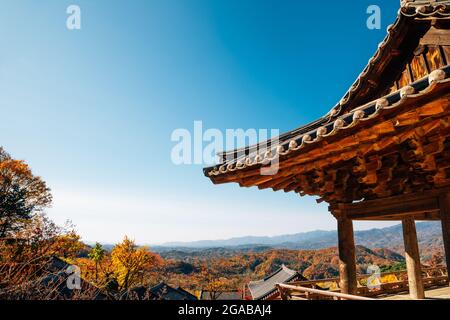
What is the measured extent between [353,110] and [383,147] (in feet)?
3.10

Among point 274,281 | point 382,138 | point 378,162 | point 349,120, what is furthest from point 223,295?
point 349,120

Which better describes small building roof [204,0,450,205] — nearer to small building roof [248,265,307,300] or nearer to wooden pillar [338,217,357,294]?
wooden pillar [338,217,357,294]

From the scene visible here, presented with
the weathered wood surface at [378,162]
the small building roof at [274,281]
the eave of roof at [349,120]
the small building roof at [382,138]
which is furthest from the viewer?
the small building roof at [274,281]

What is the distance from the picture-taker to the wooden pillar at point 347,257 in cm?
459

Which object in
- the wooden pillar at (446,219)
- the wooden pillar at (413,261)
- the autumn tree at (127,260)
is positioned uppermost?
the wooden pillar at (446,219)

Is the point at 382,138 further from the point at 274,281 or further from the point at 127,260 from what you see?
the point at 127,260

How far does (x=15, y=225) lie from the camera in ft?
86.8

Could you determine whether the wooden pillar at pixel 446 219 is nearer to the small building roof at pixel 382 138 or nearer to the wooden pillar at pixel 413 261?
the small building roof at pixel 382 138

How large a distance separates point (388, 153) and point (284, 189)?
5.68 feet

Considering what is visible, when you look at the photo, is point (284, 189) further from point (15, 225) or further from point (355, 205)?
point (15, 225)

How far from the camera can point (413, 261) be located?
7020 mm

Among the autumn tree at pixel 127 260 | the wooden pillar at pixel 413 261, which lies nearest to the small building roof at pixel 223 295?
the autumn tree at pixel 127 260

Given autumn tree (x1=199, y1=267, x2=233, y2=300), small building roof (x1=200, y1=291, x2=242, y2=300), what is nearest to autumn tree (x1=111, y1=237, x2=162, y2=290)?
small building roof (x1=200, y1=291, x2=242, y2=300)
